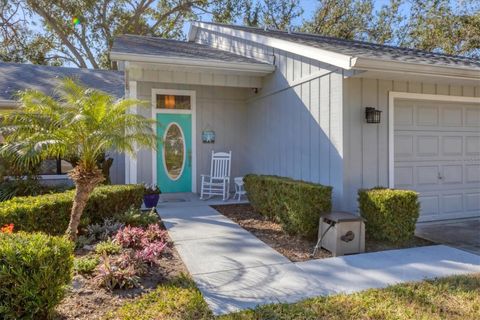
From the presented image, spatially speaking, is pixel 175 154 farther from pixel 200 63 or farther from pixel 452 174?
pixel 452 174

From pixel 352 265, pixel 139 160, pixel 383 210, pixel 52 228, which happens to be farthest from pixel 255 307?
pixel 139 160

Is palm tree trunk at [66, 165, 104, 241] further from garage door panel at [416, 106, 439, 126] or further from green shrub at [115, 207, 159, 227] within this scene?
garage door panel at [416, 106, 439, 126]

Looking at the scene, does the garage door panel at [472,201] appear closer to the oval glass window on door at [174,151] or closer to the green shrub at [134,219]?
the green shrub at [134,219]

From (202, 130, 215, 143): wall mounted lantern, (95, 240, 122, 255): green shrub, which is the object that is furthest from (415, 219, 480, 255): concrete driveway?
(202, 130, 215, 143): wall mounted lantern

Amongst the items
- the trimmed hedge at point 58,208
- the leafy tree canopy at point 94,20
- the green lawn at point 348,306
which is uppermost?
the leafy tree canopy at point 94,20

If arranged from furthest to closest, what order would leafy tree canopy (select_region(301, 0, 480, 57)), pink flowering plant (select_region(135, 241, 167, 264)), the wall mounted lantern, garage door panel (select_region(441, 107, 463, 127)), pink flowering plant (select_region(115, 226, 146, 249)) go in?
leafy tree canopy (select_region(301, 0, 480, 57)) < the wall mounted lantern < garage door panel (select_region(441, 107, 463, 127)) < pink flowering plant (select_region(115, 226, 146, 249)) < pink flowering plant (select_region(135, 241, 167, 264))

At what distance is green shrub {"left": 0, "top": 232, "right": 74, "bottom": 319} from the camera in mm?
2494

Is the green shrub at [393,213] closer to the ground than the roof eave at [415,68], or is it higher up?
closer to the ground

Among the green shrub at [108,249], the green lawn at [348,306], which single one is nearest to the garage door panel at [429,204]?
the green lawn at [348,306]

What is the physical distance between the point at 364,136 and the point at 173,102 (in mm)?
4957

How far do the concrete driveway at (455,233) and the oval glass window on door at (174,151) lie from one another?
5.53m

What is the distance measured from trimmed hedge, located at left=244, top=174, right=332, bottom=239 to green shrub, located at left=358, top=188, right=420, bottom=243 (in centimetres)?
65

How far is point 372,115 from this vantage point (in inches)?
211

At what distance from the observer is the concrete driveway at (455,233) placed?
489 cm
